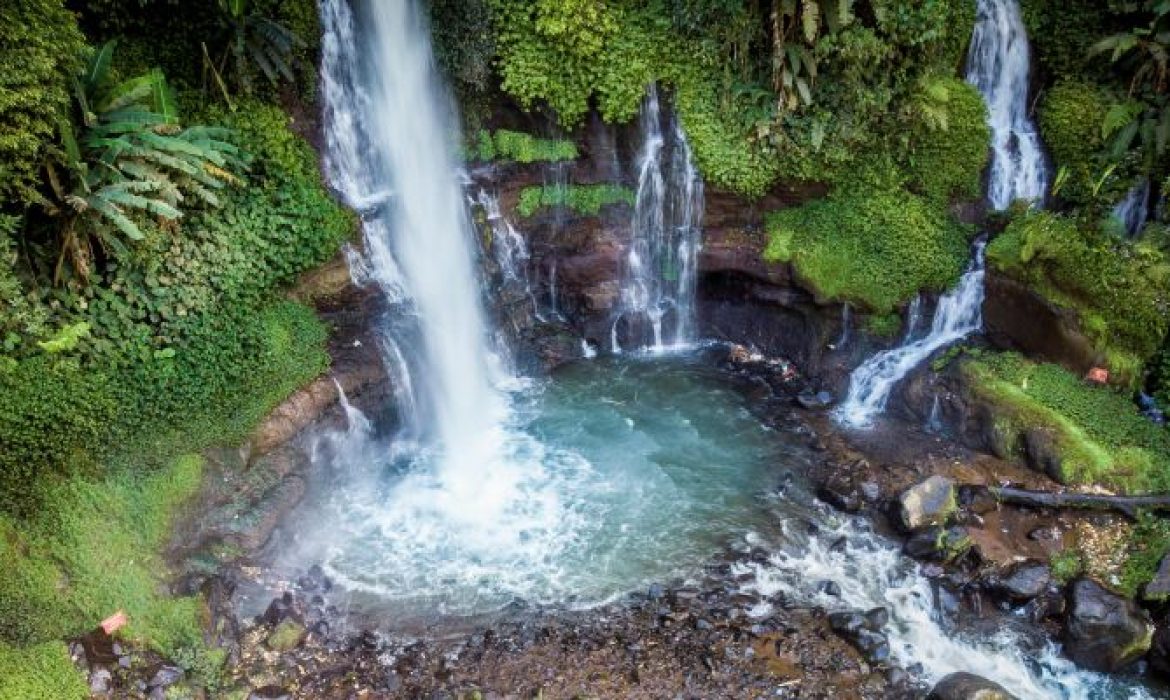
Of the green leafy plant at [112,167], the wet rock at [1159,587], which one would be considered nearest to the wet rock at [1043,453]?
the wet rock at [1159,587]

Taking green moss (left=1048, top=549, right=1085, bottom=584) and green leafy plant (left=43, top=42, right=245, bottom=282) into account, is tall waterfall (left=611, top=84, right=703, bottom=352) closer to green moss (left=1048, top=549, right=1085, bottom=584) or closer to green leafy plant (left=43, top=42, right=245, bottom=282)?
green moss (left=1048, top=549, right=1085, bottom=584)

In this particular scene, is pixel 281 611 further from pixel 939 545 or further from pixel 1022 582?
pixel 1022 582

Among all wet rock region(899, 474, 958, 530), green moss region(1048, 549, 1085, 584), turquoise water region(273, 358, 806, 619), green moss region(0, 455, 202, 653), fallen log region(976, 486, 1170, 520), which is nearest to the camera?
green moss region(0, 455, 202, 653)

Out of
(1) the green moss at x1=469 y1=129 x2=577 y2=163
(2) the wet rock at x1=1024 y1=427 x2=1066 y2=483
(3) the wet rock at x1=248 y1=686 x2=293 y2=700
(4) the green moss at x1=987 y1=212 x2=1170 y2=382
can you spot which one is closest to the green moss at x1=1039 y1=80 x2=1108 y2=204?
(4) the green moss at x1=987 y1=212 x2=1170 y2=382

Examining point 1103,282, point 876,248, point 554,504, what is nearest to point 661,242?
point 876,248

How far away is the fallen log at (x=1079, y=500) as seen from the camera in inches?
436

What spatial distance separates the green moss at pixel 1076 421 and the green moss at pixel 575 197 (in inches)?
288

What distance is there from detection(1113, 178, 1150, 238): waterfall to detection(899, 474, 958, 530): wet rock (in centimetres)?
647

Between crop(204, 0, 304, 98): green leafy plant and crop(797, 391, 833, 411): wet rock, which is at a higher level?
crop(204, 0, 304, 98): green leafy plant

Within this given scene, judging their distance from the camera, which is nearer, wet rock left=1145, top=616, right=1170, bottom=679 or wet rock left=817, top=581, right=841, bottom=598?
wet rock left=1145, top=616, right=1170, bottom=679

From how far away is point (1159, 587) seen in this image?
32.8ft

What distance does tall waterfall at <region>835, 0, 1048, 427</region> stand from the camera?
563 inches

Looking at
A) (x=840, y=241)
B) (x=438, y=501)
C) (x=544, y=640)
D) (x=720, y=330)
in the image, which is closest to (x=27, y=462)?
(x=438, y=501)

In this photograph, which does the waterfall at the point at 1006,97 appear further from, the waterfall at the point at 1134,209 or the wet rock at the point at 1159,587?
the wet rock at the point at 1159,587
